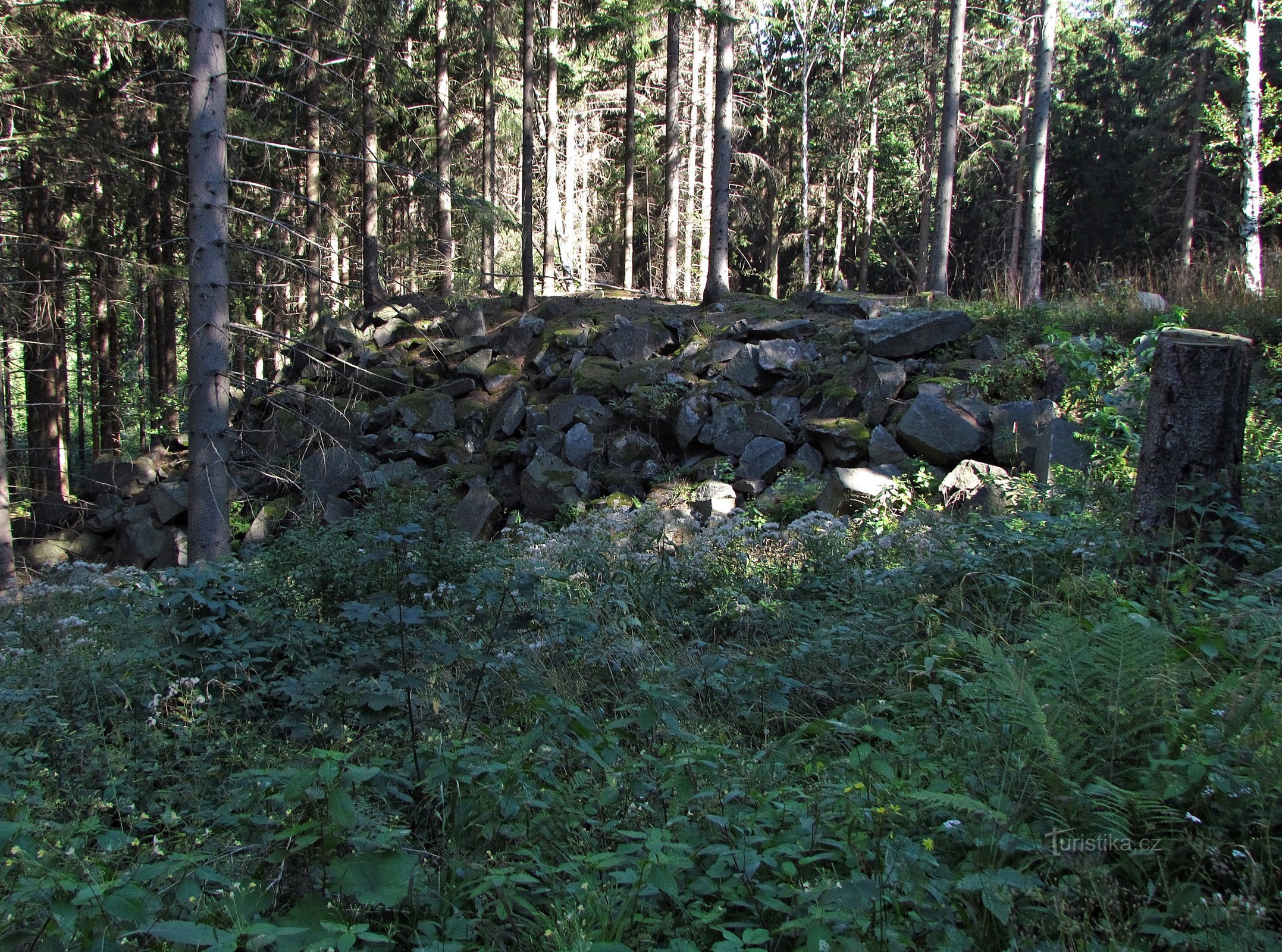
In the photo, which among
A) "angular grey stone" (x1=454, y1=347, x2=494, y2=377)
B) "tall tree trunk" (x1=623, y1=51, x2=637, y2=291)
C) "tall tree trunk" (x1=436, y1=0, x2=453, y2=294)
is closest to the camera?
"angular grey stone" (x1=454, y1=347, x2=494, y2=377)

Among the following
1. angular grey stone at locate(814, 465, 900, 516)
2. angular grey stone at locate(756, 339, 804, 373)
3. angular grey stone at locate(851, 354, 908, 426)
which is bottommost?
angular grey stone at locate(814, 465, 900, 516)

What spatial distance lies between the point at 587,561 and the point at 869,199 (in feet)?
94.5

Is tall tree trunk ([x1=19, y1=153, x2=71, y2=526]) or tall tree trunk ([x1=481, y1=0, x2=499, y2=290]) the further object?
tall tree trunk ([x1=481, y1=0, x2=499, y2=290])

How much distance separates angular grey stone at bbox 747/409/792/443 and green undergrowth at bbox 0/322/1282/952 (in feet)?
17.2

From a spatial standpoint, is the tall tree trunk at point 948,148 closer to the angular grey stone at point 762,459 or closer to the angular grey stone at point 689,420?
the angular grey stone at point 689,420

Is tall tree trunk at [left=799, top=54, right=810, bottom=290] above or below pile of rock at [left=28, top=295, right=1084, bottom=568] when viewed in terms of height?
above

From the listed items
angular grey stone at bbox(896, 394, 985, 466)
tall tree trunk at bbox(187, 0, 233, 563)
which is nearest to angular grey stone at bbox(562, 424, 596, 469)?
angular grey stone at bbox(896, 394, 985, 466)

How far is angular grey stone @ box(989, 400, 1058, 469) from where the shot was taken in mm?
8734

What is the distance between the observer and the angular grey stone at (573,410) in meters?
13.2

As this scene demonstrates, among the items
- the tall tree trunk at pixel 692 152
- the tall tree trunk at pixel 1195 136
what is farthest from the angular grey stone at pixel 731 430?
the tall tree trunk at pixel 1195 136

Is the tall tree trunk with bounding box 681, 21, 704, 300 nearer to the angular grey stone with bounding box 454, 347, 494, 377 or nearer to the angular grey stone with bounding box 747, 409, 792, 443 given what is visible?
the angular grey stone with bounding box 454, 347, 494, 377

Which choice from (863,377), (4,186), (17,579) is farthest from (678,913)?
(4,186)

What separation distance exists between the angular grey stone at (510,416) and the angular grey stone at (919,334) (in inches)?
239

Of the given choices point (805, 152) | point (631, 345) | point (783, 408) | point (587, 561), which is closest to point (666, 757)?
point (587, 561)
